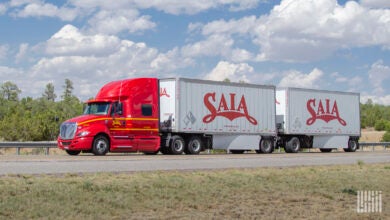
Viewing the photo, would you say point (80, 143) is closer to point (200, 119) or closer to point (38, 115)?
point (200, 119)

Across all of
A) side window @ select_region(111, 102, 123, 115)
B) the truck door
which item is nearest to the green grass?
the truck door

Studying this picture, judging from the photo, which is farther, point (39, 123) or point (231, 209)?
point (39, 123)

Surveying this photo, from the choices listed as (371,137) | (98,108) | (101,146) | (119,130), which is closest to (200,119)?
(119,130)

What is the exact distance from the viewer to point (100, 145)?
2716 centimetres

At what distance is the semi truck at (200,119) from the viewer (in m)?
27.6

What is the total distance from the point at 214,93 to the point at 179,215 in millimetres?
21541

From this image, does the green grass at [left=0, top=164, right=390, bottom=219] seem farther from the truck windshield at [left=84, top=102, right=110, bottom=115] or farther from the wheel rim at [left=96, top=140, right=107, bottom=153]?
the truck windshield at [left=84, top=102, right=110, bottom=115]

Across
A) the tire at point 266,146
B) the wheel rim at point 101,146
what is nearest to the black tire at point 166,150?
the wheel rim at point 101,146

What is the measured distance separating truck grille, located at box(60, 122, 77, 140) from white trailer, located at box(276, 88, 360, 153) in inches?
529

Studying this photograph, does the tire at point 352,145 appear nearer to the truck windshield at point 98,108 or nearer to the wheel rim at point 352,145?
the wheel rim at point 352,145

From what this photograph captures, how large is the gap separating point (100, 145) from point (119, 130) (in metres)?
1.13

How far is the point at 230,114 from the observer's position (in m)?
32.4

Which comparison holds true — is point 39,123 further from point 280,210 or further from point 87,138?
point 280,210

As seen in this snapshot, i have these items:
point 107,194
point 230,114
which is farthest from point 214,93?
point 107,194
